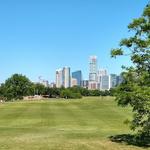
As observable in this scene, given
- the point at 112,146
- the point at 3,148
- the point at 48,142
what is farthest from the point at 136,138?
the point at 3,148

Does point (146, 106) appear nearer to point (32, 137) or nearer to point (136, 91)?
point (136, 91)

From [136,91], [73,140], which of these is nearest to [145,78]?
[136,91]

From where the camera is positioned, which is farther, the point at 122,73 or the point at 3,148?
the point at 122,73

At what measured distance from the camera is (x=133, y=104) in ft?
76.1

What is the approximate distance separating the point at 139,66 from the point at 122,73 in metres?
0.91

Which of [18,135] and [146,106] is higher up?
[146,106]

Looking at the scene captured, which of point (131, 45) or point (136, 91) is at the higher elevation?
point (131, 45)

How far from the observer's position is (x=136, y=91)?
2241 centimetres

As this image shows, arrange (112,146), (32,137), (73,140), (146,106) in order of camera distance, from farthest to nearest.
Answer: (32,137)
(73,140)
(112,146)
(146,106)

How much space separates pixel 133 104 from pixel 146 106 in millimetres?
1029

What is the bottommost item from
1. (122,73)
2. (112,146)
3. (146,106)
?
(112,146)

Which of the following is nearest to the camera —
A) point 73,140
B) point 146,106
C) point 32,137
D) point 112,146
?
point 146,106

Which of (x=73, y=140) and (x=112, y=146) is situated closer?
(x=112, y=146)

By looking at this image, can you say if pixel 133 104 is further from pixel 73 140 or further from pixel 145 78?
pixel 73 140
